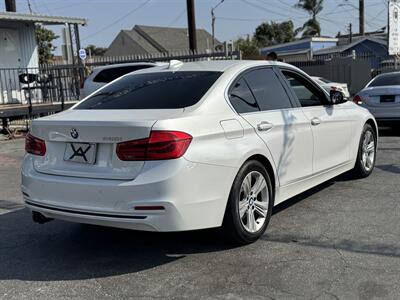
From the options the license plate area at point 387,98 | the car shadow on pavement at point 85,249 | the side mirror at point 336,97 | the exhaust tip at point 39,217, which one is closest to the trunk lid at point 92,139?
the exhaust tip at point 39,217

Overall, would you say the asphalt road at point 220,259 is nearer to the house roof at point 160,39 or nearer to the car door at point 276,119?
the car door at point 276,119

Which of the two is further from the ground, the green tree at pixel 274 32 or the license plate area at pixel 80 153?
the green tree at pixel 274 32

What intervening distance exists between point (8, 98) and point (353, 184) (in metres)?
13.1

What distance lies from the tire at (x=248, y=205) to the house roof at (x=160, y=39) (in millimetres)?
53060

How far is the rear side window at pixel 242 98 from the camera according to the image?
483 cm

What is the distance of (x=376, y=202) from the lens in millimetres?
5980

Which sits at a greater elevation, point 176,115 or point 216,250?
point 176,115

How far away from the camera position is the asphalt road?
3.89 metres

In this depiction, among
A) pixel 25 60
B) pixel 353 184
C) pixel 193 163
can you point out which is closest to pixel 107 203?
pixel 193 163

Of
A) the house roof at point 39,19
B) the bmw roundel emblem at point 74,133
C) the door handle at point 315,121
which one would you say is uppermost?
the house roof at point 39,19

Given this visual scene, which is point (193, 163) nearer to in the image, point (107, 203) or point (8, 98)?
point (107, 203)

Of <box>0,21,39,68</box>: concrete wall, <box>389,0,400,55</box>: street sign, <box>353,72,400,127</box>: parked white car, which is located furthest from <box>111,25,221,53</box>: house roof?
<box>353,72,400,127</box>: parked white car

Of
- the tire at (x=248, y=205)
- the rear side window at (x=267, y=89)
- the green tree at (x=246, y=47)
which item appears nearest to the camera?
the tire at (x=248, y=205)

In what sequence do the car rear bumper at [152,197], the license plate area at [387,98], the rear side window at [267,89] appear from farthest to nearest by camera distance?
1. the license plate area at [387,98]
2. the rear side window at [267,89]
3. the car rear bumper at [152,197]
